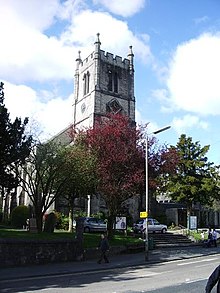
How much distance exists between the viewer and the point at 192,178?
41.3 m

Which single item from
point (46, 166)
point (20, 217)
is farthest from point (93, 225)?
point (46, 166)

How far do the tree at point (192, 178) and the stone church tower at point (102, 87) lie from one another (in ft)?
38.5

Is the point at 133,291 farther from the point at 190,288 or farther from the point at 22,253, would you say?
the point at 22,253

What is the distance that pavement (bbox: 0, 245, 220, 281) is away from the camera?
1543cm

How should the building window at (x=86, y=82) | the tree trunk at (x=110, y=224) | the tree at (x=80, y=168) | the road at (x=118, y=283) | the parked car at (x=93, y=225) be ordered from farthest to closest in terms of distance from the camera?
the building window at (x=86, y=82), the parked car at (x=93, y=225), the tree trunk at (x=110, y=224), the tree at (x=80, y=168), the road at (x=118, y=283)

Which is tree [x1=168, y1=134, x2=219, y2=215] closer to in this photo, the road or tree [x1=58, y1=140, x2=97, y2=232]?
tree [x1=58, y1=140, x2=97, y2=232]

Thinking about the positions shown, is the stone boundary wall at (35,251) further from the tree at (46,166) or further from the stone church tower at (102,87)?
the stone church tower at (102,87)

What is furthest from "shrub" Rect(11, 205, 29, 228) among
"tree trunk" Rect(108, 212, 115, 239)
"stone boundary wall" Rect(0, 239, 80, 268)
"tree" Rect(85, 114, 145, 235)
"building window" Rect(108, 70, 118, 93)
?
"building window" Rect(108, 70, 118, 93)

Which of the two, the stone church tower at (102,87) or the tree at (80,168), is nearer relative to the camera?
the tree at (80,168)

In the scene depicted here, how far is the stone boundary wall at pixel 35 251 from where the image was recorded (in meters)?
17.5

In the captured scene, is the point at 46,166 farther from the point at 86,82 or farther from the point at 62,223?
the point at 86,82

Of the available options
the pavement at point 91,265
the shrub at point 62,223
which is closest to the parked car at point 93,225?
the shrub at point 62,223

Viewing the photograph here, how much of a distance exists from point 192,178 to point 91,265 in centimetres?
2517

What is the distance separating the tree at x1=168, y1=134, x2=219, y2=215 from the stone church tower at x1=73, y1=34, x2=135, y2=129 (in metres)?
11.7
